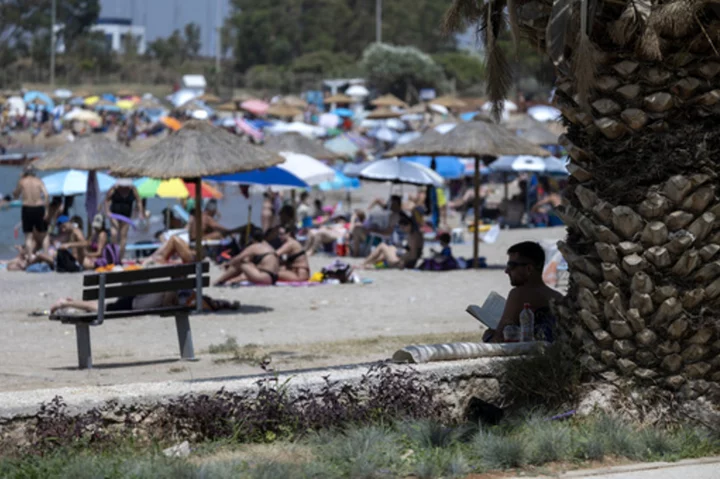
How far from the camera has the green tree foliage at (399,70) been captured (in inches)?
2891

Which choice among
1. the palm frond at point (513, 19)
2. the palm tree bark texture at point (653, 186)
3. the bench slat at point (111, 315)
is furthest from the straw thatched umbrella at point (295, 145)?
the palm tree bark texture at point (653, 186)

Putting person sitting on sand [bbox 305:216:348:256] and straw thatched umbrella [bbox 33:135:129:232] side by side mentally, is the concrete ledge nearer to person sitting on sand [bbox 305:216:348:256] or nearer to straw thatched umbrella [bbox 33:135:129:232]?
straw thatched umbrella [bbox 33:135:129:232]

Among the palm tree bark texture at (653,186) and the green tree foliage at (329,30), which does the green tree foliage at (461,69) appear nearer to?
the green tree foliage at (329,30)

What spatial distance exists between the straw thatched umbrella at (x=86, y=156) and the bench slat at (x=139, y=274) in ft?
25.6

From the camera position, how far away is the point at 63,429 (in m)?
5.09

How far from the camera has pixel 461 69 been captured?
3344 inches

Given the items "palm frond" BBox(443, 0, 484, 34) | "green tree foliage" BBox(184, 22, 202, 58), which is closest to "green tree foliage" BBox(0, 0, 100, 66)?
"green tree foliage" BBox(184, 22, 202, 58)

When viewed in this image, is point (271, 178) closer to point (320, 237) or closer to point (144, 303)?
point (320, 237)

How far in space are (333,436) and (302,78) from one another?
79.8 meters

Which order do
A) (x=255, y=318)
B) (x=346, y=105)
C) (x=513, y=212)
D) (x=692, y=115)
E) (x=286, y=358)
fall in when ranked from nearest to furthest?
(x=692, y=115) → (x=286, y=358) → (x=255, y=318) → (x=513, y=212) → (x=346, y=105)

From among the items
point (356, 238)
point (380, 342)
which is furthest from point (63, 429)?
point (356, 238)

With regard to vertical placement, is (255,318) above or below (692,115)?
below

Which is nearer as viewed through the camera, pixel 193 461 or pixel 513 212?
pixel 193 461

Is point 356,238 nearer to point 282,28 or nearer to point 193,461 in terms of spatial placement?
point 193,461
